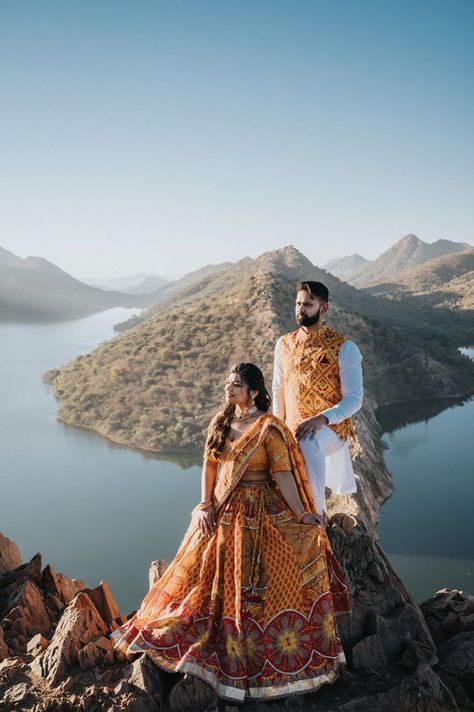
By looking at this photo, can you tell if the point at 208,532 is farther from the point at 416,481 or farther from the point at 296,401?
the point at 416,481

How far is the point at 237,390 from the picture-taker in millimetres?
3434

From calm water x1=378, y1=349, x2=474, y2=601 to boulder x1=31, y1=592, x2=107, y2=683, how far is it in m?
15.6

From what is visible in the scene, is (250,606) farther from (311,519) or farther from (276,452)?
(276,452)

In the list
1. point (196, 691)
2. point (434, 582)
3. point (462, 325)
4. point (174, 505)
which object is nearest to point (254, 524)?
point (196, 691)

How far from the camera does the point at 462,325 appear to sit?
62844mm

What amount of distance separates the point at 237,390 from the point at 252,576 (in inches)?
39.6

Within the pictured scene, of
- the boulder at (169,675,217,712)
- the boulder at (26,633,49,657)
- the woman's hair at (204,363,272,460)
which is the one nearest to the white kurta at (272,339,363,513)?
the woman's hair at (204,363,272,460)

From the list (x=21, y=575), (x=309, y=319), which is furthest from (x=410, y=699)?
(x=21, y=575)

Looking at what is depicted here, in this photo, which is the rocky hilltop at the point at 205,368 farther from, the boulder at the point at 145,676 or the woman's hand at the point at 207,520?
the boulder at the point at 145,676

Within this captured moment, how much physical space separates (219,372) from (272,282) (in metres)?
9.60

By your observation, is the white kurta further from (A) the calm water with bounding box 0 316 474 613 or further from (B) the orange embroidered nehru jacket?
(A) the calm water with bounding box 0 316 474 613

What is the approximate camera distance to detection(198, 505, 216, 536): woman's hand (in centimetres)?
337

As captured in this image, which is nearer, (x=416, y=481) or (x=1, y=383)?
(x=416, y=481)

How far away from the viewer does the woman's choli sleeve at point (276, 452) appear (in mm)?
3334
